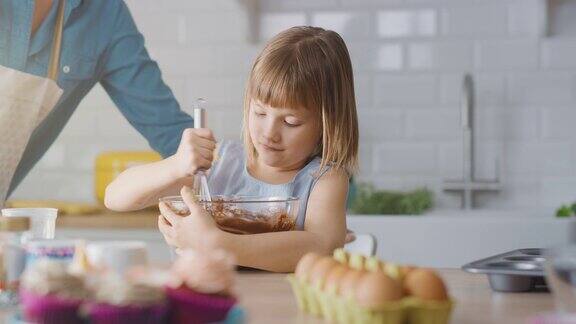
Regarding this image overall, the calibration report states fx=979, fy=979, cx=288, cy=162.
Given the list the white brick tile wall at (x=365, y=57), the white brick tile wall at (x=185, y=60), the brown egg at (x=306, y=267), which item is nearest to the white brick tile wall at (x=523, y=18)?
the white brick tile wall at (x=365, y=57)

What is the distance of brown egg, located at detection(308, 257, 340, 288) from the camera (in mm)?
1127

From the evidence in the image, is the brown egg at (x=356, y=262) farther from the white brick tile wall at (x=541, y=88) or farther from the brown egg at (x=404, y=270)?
the white brick tile wall at (x=541, y=88)

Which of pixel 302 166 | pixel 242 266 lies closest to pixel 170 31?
pixel 302 166

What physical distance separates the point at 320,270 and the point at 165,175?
86 cm

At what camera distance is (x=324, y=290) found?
43.8 inches

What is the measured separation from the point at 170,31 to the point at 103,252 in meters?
2.72

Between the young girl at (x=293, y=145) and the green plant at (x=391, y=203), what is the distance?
3.65 ft

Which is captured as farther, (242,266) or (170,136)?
(170,136)

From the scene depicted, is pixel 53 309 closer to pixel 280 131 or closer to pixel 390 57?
pixel 280 131

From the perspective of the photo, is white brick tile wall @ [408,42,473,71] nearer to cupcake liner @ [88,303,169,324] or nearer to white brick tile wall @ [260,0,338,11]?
white brick tile wall @ [260,0,338,11]

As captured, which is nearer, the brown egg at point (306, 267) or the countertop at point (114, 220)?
the brown egg at point (306, 267)

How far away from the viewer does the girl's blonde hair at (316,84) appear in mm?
1960

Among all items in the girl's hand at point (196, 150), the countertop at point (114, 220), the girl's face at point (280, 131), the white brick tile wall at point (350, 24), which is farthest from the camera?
the white brick tile wall at point (350, 24)

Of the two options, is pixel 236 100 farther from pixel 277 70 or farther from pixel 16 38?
pixel 277 70
